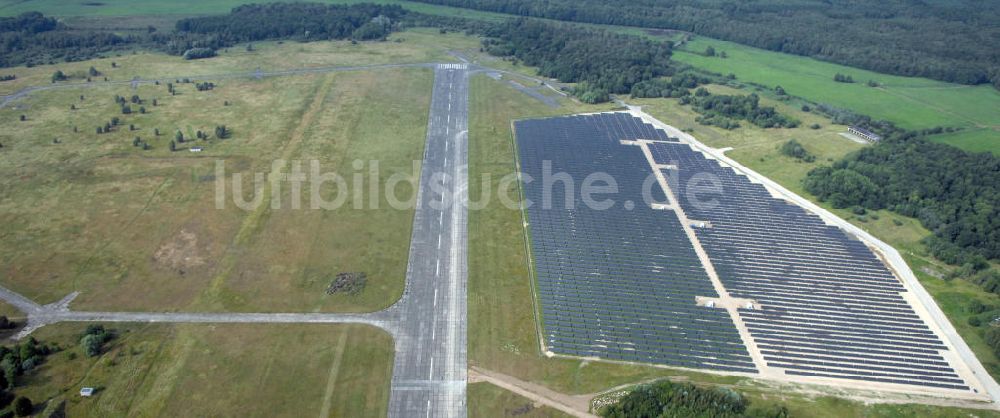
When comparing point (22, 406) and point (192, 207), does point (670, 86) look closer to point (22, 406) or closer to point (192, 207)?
point (192, 207)

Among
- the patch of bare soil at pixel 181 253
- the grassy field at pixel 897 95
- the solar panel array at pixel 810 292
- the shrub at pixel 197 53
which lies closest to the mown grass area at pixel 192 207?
the patch of bare soil at pixel 181 253

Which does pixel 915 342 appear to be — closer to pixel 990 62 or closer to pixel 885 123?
pixel 885 123

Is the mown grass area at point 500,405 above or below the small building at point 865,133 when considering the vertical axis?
below

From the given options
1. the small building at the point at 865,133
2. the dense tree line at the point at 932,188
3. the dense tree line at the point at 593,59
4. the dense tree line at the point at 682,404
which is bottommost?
the dense tree line at the point at 682,404

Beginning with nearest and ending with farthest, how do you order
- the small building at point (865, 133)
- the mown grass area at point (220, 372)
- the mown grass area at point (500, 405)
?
the mown grass area at point (220, 372)
the mown grass area at point (500, 405)
the small building at point (865, 133)

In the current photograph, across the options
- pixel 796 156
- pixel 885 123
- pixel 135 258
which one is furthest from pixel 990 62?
pixel 135 258

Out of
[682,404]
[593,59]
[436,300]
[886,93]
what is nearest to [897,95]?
[886,93]

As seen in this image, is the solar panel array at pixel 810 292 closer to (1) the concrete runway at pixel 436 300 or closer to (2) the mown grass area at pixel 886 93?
(1) the concrete runway at pixel 436 300

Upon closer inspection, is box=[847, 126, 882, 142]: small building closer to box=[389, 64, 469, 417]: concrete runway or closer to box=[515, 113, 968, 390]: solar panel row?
box=[515, 113, 968, 390]: solar panel row
